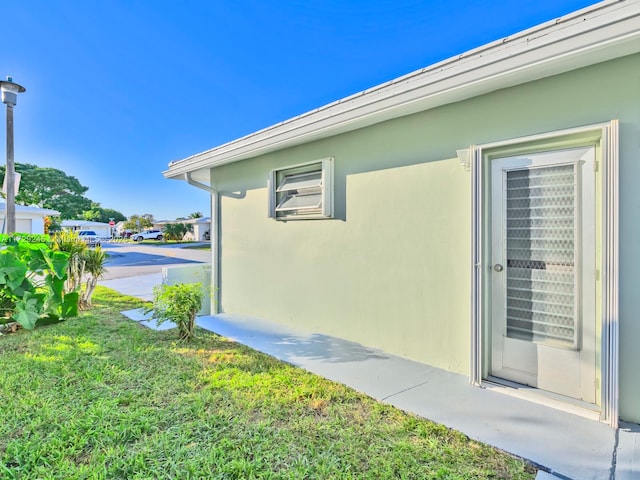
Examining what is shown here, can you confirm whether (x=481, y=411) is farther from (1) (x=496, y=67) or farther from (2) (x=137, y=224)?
(2) (x=137, y=224)

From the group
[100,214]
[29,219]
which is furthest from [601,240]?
[100,214]

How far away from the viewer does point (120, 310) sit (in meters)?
7.08

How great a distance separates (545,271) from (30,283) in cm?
714

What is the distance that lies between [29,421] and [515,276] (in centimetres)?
439

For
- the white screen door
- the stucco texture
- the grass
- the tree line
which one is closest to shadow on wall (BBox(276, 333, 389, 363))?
the stucco texture

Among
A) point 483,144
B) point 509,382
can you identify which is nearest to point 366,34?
point 483,144

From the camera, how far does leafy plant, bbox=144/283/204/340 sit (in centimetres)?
476

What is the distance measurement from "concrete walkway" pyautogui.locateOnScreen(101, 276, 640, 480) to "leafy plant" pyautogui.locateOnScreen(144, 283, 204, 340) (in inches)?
37.1

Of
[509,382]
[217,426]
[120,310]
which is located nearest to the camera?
[217,426]

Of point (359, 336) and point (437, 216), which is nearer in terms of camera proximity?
point (437, 216)

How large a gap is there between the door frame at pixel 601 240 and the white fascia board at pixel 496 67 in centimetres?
53

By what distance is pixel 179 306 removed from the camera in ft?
15.6

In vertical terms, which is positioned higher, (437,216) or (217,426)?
(437,216)

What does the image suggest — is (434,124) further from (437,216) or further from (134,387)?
(134,387)
